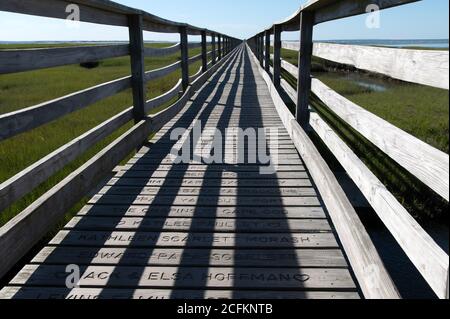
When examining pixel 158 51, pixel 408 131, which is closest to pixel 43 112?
pixel 158 51

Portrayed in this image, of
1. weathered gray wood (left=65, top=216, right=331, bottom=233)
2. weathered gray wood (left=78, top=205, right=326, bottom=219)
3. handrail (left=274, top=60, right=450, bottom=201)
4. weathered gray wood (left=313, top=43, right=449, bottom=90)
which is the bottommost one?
weathered gray wood (left=65, top=216, right=331, bottom=233)

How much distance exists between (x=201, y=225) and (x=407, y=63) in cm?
159

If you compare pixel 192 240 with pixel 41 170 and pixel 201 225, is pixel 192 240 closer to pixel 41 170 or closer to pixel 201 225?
pixel 201 225

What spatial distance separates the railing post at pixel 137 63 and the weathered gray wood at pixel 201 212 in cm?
186

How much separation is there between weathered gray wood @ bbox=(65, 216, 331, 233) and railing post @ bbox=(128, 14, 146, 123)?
2044 mm

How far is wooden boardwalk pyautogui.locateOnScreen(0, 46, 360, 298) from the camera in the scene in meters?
2.00

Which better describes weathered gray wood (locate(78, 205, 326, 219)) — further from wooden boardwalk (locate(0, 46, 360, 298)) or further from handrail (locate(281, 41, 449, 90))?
handrail (locate(281, 41, 449, 90))

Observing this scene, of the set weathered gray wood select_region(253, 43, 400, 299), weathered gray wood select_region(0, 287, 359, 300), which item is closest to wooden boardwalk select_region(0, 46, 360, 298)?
weathered gray wood select_region(0, 287, 359, 300)

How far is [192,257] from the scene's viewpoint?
2256 mm

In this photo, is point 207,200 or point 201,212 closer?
point 201,212

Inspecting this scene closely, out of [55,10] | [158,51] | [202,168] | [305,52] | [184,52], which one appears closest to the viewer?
[55,10]

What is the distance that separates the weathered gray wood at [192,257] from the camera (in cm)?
220

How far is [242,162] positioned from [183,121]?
7.02 feet
